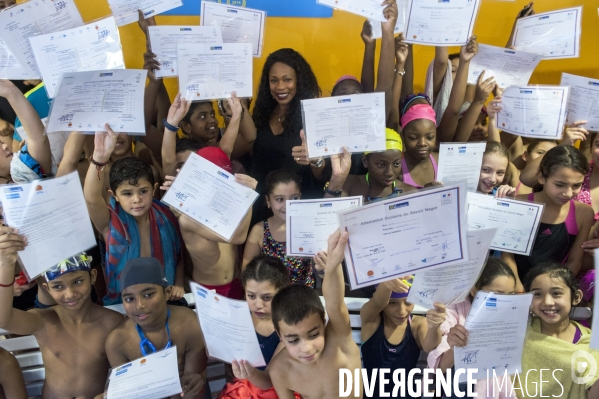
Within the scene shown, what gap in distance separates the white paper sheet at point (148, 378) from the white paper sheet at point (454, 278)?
3.53 ft

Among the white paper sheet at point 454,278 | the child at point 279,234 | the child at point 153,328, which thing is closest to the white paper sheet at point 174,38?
the child at point 279,234

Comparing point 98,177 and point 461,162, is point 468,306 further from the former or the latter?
point 98,177

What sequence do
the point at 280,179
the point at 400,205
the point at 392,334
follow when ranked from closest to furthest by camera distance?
the point at 400,205 → the point at 392,334 → the point at 280,179

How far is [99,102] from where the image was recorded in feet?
8.79

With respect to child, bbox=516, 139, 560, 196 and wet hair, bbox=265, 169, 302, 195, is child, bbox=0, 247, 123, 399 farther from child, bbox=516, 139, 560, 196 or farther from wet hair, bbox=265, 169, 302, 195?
child, bbox=516, 139, 560, 196

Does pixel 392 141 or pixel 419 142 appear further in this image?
pixel 419 142

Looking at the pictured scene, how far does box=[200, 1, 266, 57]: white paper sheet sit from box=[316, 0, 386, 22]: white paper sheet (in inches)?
15.5

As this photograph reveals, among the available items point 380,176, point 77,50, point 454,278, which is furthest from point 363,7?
point 454,278

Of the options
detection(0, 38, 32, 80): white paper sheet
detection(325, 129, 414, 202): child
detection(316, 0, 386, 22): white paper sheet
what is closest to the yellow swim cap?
detection(325, 129, 414, 202): child

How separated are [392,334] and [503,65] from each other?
189 centimetres

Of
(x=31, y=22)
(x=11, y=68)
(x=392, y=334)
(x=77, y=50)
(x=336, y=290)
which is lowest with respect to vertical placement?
(x=392, y=334)

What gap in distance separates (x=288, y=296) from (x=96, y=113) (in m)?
1.31

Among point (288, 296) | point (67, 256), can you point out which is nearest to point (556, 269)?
point (288, 296)

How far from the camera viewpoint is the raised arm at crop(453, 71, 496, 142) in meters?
3.43
